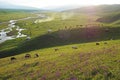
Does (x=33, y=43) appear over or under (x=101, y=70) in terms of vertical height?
under

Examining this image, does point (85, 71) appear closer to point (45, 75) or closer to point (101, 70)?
point (101, 70)

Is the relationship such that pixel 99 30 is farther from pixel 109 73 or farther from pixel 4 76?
pixel 109 73

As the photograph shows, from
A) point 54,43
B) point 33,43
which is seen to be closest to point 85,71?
point 54,43

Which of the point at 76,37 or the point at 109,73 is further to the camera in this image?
the point at 76,37

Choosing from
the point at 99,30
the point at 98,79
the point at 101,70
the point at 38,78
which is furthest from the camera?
the point at 99,30

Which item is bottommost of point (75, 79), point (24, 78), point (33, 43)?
point (33, 43)

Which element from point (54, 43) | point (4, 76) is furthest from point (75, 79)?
point (54, 43)

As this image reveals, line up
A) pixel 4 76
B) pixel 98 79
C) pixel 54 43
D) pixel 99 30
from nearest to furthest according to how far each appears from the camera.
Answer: pixel 98 79, pixel 4 76, pixel 54 43, pixel 99 30
